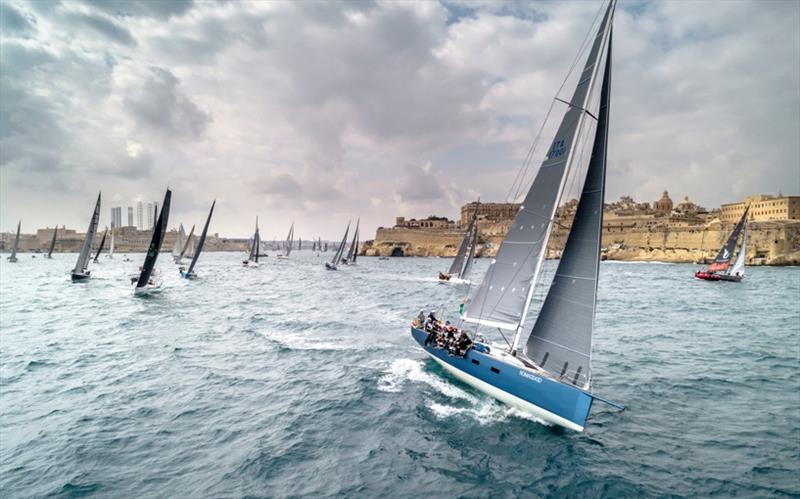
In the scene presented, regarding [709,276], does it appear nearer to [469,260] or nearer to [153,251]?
[469,260]

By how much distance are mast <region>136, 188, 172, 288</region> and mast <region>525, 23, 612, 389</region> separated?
31.6 m

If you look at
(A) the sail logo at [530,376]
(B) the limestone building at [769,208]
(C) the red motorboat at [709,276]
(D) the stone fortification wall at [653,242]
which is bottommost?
(A) the sail logo at [530,376]

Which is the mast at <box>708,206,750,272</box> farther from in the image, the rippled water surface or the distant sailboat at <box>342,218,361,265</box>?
the distant sailboat at <box>342,218,361,265</box>

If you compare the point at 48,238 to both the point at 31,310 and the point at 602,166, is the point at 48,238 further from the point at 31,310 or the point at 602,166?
the point at 602,166

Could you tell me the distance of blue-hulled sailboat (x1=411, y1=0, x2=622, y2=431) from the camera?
1023cm

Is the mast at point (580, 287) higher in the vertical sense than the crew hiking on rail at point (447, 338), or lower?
higher

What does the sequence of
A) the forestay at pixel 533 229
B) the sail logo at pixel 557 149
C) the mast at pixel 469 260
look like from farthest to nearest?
1. the mast at pixel 469 260
2. the sail logo at pixel 557 149
3. the forestay at pixel 533 229

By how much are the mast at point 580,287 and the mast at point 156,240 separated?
104 feet

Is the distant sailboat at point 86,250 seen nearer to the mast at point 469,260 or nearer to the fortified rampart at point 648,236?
the mast at point 469,260

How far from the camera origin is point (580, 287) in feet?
34.4

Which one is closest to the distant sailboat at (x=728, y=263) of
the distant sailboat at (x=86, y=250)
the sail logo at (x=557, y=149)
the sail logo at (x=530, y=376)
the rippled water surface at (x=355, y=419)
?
the rippled water surface at (x=355, y=419)

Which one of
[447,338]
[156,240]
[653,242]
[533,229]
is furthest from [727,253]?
[653,242]

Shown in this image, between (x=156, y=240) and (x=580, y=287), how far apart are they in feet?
111

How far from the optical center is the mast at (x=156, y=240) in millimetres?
33969
